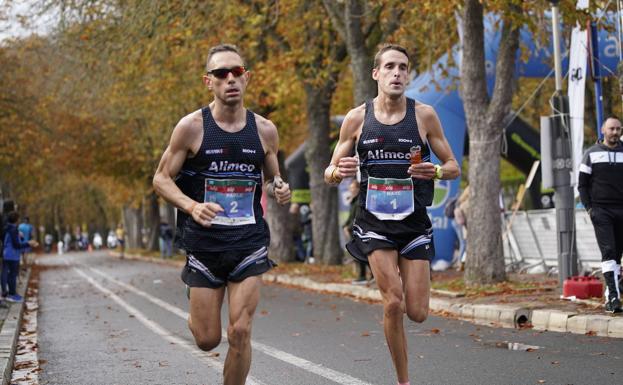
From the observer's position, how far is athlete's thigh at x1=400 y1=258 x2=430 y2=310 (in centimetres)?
727

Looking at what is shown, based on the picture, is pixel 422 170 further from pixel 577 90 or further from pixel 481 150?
pixel 481 150

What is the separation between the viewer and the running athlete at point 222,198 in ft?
21.4

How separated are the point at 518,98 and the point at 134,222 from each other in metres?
43.8

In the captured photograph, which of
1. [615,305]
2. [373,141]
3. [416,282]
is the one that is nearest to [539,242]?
[615,305]

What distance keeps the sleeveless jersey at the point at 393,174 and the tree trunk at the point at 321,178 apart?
1874 centimetres

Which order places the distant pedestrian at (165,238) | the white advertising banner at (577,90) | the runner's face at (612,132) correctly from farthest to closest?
the distant pedestrian at (165,238) < the white advertising banner at (577,90) < the runner's face at (612,132)

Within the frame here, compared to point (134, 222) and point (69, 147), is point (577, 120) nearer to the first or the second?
point (69, 147)

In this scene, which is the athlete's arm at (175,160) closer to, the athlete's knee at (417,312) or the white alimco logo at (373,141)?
the white alimco logo at (373,141)

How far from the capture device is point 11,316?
15242 mm

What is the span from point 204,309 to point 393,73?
2.14m

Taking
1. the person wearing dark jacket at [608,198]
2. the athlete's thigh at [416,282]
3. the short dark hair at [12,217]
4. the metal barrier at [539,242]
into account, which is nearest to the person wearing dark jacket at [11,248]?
the short dark hair at [12,217]

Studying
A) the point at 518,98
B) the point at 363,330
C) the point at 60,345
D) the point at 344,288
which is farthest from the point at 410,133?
the point at 518,98

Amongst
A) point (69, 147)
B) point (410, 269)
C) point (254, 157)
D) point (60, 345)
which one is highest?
point (69, 147)

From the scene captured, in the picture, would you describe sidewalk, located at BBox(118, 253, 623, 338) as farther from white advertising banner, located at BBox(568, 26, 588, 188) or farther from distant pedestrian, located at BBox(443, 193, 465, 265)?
distant pedestrian, located at BBox(443, 193, 465, 265)
